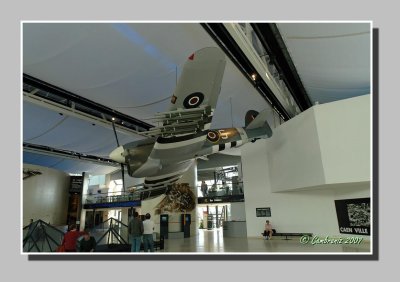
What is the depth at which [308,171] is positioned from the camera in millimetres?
8281

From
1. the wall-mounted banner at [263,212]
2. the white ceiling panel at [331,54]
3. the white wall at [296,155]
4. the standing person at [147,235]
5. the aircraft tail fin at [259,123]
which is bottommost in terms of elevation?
the wall-mounted banner at [263,212]

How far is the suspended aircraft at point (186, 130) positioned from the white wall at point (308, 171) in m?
1.89

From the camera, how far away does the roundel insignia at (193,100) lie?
5.00m

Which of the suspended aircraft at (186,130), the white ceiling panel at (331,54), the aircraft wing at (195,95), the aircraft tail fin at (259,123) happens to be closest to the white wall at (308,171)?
the white ceiling panel at (331,54)

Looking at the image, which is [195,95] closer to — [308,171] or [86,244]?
[86,244]

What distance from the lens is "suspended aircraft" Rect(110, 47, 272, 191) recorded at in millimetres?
4652

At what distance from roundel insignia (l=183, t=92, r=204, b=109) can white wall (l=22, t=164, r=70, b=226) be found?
16274 mm

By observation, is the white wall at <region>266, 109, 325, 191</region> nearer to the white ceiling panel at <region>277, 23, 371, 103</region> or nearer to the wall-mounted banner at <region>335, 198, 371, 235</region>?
the white ceiling panel at <region>277, 23, 371, 103</region>

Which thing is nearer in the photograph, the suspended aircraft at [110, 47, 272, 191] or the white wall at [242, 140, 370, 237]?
the suspended aircraft at [110, 47, 272, 191]

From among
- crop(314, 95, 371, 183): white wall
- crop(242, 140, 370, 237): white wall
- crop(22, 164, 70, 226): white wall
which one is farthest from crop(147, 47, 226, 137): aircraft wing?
crop(22, 164, 70, 226): white wall

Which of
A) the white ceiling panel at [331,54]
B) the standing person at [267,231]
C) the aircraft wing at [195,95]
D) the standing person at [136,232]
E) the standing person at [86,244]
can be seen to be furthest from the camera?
the standing person at [267,231]

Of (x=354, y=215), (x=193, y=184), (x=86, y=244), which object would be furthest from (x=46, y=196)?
(x=354, y=215)

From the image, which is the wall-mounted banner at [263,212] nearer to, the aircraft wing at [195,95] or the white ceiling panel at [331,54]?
the white ceiling panel at [331,54]

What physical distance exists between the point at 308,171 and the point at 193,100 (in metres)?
5.03
